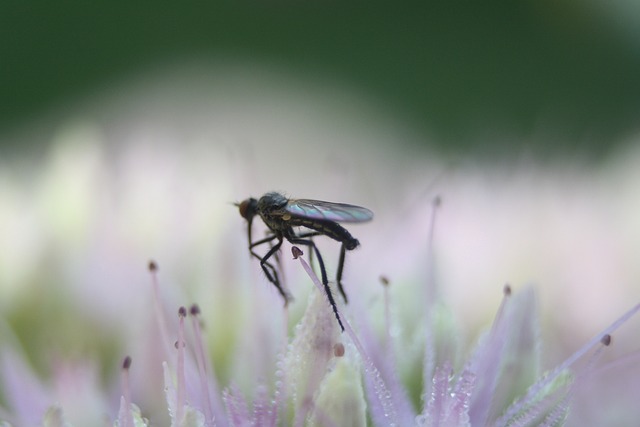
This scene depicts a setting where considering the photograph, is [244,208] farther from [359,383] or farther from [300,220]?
[359,383]

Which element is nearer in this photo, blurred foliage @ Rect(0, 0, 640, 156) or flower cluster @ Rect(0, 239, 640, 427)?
flower cluster @ Rect(0, 239, 640, 427)

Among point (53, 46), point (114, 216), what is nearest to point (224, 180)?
point (114, 216)

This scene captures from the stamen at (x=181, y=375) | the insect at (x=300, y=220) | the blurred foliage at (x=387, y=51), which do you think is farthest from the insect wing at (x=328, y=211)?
the blurred foliage at (x=387, y=51)

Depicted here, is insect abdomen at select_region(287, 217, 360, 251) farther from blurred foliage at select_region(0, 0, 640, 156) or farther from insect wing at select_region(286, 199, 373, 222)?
blurred foliage at select_region(0, 0, 640, 156)

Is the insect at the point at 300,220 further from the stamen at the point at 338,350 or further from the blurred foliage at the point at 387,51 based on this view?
the blurred foliage at the point at 387,51

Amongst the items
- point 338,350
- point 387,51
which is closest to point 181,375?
point 338,350

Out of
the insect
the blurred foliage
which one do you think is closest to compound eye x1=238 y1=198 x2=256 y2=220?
the insect
